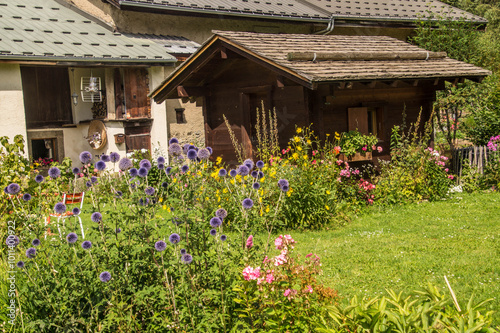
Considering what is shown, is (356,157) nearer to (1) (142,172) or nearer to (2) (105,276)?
(1) (142,172)

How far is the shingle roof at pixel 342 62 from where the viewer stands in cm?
920

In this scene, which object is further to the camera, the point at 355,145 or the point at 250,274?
the point at 355,145

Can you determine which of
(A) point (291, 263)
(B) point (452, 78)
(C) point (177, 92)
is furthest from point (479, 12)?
(A) point (291, 263)

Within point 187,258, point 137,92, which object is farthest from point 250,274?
point 137,92

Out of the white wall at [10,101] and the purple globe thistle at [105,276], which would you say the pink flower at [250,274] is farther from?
the white wall at [10,101]

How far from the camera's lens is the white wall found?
1378 cm

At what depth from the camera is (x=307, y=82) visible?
8.56 m

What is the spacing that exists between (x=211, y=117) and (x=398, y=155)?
13.7ft

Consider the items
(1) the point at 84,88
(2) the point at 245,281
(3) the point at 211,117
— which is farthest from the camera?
(1) the point at 84,88

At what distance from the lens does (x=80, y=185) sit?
14516mm

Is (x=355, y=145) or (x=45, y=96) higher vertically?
(x=45, y=96)

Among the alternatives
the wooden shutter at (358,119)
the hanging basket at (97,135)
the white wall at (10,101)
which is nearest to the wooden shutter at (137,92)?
the hanging basket at (97,135)

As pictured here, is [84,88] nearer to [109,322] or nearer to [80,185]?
[80,185]

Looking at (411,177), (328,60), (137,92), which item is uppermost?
(328,60)
